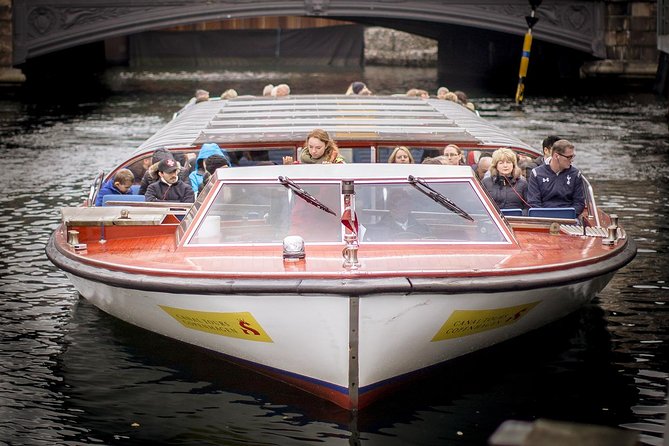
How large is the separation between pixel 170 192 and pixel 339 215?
3.07m

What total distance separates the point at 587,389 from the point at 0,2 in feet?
108

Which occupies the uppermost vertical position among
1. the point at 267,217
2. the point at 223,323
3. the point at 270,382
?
the point at 267,217

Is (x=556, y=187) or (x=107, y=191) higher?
(x=556, y=187)

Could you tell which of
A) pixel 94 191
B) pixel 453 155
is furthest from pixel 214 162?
pixel 453 155

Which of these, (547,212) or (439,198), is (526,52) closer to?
(547,212)

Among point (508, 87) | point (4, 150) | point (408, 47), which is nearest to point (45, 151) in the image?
point (4, 150)

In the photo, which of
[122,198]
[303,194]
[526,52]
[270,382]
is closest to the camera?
[270,382]

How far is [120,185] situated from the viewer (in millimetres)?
13430

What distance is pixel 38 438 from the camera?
8.88 m

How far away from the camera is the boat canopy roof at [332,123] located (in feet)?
46.9

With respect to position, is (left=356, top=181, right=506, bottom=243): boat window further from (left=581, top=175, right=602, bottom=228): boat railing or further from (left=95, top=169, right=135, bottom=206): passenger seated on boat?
(left=95, top=169, right=135, bottom=206): passenger seated on boat

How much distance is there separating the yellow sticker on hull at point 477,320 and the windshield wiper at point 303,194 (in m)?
1.44

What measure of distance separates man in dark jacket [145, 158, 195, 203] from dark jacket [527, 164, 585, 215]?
3455 mm

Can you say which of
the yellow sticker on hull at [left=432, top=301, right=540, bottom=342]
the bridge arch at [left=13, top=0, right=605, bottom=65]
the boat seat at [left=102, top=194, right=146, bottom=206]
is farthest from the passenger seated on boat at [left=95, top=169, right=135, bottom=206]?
the bridge arch at [left=13, top=0, right=605, bottom=65]
